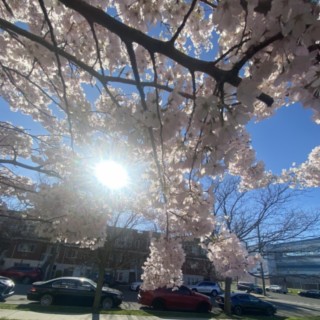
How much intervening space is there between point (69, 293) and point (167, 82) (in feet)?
42.0

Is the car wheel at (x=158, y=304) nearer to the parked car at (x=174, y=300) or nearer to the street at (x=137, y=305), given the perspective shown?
the parked car at (x=174, y=300)

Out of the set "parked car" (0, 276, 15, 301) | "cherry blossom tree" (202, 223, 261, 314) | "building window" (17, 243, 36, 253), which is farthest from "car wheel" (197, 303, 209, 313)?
"building window" (17, 243, 36, 253)

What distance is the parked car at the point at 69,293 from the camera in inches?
493

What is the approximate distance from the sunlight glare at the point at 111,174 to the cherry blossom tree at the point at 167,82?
0.59 feet

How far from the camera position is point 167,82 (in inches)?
130

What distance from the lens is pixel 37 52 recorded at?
3428 mm

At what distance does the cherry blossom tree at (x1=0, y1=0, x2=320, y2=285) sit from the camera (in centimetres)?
137

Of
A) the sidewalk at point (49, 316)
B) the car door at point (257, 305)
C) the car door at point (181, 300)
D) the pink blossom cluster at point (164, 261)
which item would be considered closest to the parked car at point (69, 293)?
the sidewalk at point (49, 316)

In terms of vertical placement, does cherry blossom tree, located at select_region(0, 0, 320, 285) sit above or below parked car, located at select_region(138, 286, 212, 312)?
above

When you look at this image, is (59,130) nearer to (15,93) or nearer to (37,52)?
(15,93)

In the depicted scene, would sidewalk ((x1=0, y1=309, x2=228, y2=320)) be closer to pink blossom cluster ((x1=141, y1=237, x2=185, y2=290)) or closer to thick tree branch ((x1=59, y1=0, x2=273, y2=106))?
pink blossom cluster ((x1=141, y1=237, x2=185, y2=290))

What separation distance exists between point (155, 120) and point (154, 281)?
4434 millimetres

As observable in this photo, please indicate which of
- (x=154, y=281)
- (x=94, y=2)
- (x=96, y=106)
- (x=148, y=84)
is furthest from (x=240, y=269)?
(x=94, y=2)

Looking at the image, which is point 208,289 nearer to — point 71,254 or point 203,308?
point 203,308
